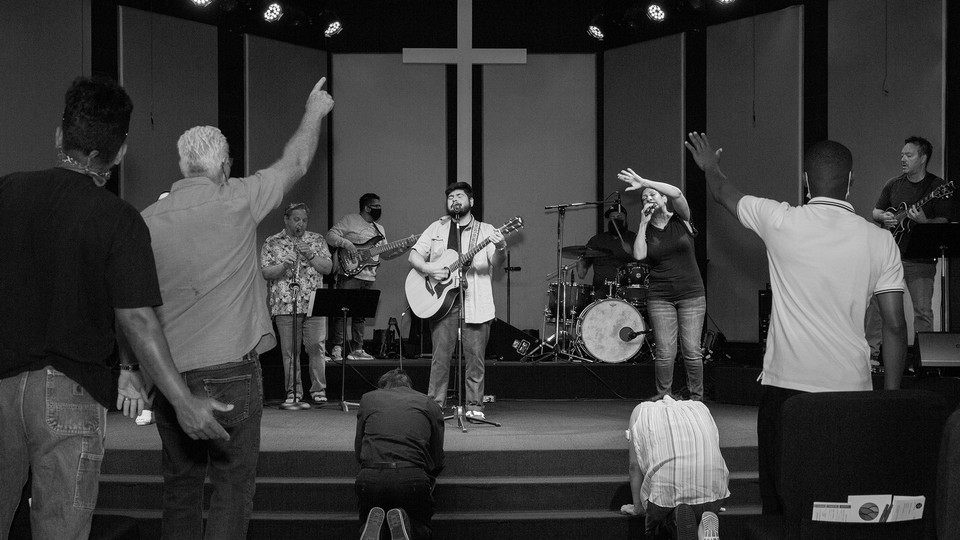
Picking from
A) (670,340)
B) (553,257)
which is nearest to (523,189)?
(553,257)

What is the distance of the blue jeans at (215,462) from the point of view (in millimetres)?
3188

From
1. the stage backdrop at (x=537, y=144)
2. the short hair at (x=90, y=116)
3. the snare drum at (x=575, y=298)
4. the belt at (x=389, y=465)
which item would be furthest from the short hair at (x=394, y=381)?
the stage backdrop at (x=537, y=144)

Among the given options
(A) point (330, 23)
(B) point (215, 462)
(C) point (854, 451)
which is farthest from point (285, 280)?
(C) point (854, 451)

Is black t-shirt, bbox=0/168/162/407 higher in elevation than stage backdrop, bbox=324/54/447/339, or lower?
lower

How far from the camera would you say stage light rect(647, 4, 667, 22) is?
10531mm

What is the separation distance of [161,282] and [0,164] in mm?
6457

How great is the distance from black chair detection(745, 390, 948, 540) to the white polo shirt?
2.43ft

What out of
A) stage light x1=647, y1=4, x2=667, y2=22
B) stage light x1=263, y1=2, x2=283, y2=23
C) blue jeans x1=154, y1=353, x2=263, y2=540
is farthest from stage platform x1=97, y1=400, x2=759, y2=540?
stage light x1=647, y1=4, x2=667, y2=22

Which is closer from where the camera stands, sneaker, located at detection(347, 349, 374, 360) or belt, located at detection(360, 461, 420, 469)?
belt, located at detection(360, 461, 420, 469)

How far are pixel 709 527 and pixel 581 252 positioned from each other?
268 inches

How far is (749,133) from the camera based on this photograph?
1021cm

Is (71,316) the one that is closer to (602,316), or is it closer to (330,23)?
(602,316)

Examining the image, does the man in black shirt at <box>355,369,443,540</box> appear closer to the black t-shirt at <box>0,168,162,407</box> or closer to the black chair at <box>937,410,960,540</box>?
the black t-shirt at <box>0,168,162,407</box>

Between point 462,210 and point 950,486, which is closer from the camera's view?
point 950,486
